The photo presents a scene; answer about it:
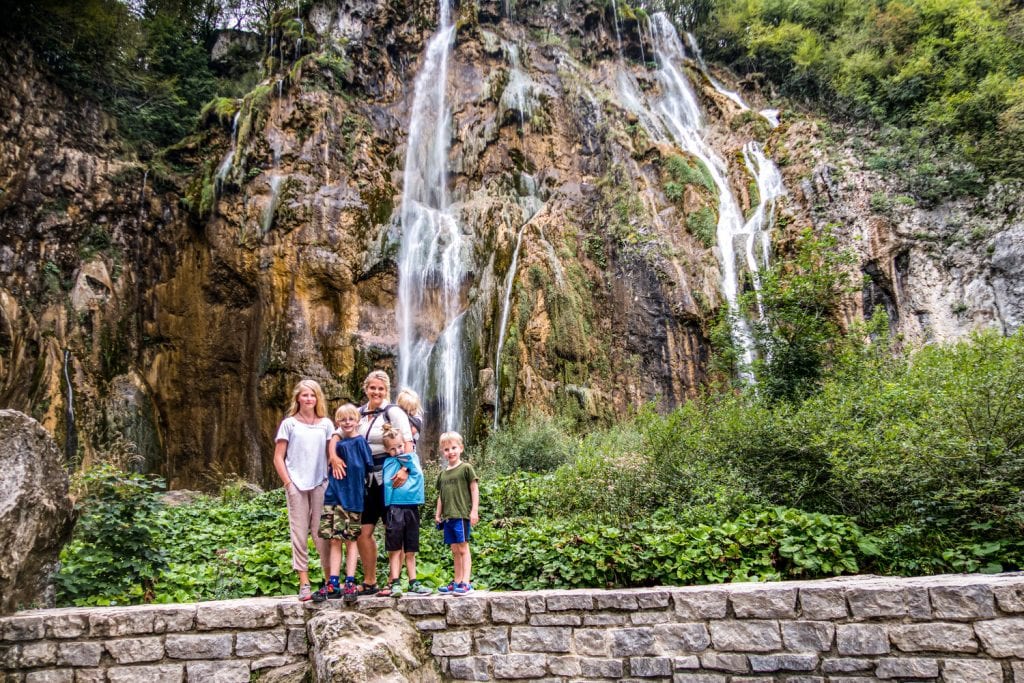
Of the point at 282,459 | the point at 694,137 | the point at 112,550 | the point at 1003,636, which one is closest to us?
the point at 1003,636

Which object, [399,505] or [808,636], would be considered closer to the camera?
[808,636]

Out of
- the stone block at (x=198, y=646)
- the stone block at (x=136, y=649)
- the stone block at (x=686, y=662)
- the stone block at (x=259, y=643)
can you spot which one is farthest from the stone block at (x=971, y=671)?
the stone block at (x=136, y=649)

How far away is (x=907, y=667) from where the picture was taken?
3.61 meters

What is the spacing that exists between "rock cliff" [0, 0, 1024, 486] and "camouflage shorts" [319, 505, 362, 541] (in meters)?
8.14

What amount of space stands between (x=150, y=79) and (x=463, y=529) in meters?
20.3

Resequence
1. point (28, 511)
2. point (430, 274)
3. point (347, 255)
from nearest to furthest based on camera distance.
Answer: point (28, 511), point (347, 255), point (430, 274)

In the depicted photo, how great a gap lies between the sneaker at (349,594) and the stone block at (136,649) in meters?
1.26

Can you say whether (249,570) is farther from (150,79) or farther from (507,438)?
(150,79)

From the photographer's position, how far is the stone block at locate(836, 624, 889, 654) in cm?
367

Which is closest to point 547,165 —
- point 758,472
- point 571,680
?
point 758,472

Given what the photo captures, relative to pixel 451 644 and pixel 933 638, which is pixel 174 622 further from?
pixel 933 638

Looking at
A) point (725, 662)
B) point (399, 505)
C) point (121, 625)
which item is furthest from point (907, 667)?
point (121, 625)

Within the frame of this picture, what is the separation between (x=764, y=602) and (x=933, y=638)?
92cm

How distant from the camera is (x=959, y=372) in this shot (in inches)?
289
